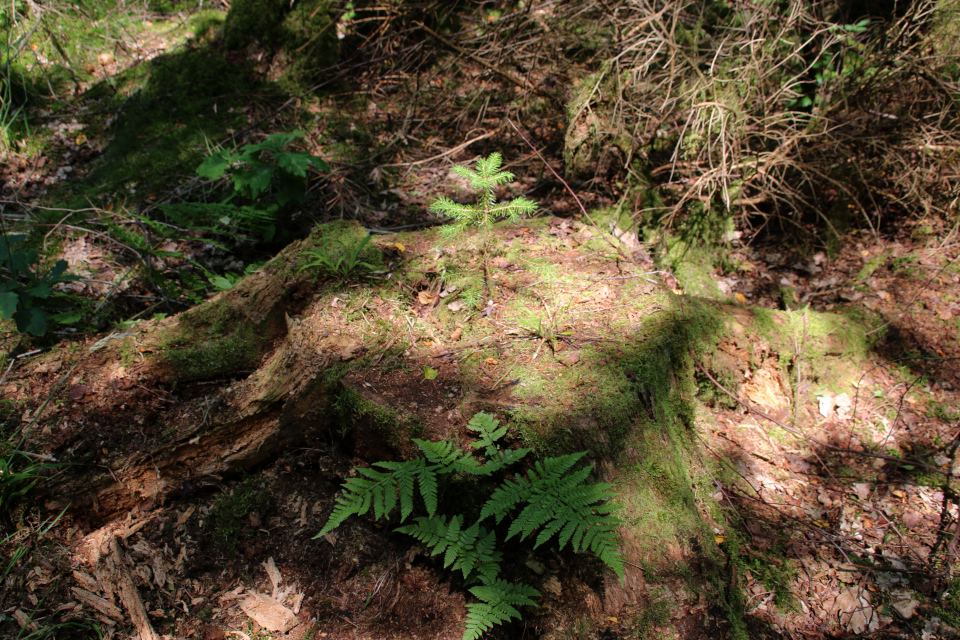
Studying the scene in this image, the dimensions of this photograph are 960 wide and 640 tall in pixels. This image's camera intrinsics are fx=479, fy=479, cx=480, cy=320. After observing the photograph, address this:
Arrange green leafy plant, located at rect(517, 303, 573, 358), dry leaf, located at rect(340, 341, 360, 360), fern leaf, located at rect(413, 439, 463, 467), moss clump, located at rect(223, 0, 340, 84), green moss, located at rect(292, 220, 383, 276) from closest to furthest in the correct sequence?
fern leaf, located at rect(413, 439, 463, 467)
dry leaf, located at rect(340, 341, 360, 360)
green leafy plant, located at rect(517, 303, 573, 358)
green moss, located at rect(292, 220, 383, 276)
moss clump, located at rect(223, 0, 340, 84)

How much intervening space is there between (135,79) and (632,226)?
620 centimetres

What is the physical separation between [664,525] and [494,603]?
0.98 m

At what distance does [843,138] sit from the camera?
414cm

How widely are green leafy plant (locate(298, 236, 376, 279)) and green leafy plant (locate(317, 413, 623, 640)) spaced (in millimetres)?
1511

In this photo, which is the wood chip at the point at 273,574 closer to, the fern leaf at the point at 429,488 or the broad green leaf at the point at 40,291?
the fern leaf at the point at 429,488

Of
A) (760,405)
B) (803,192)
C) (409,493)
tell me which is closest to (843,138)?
(803,192)

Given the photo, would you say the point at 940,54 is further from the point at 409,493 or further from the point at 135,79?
the point at 135,79

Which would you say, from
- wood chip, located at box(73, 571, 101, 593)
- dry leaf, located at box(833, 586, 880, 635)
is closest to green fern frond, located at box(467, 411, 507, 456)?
wood chip, located at box(73, 571, 101, 593)

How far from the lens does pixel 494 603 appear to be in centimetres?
196

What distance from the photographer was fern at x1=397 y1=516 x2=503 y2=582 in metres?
2.07

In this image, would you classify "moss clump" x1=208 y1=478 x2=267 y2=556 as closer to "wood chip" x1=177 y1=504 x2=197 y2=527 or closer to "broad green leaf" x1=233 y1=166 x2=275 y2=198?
"wood chip" x1=177 y1=504 x2=197 y2=527

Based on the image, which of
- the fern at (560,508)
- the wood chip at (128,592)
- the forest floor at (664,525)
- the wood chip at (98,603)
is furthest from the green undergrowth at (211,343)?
the fern at (560,508)

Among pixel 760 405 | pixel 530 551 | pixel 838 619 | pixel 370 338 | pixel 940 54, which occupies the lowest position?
pixel 838 619

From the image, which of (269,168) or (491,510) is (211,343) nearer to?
(269,168)
